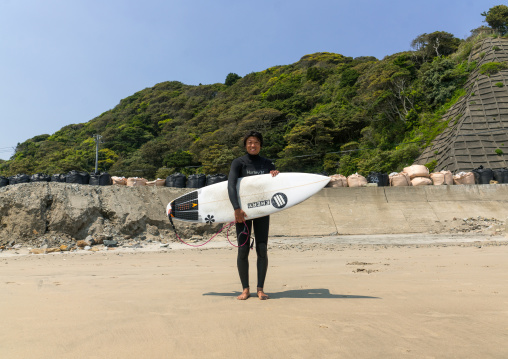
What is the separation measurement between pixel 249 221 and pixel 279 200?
0.53 m

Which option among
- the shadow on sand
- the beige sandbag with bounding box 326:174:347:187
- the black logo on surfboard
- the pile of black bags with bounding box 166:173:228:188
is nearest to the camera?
the shadow on sand

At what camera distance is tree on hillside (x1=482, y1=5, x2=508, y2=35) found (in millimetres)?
33969

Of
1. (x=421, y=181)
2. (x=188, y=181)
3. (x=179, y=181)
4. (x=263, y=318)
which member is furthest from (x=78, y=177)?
(x=421, y=181)

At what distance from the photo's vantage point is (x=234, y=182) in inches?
134

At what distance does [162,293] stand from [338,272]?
2.37 metres

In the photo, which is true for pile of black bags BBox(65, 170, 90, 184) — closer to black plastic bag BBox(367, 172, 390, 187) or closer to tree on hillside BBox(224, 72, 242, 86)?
black plastic bag BBox(367, 172, 390, 187)

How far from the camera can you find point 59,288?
341 centimetres

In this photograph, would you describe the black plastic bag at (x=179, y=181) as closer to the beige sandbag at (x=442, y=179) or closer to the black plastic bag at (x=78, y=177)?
the black plastic bag at (x=78, y=177)

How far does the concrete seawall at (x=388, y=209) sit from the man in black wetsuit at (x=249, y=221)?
9290 mm

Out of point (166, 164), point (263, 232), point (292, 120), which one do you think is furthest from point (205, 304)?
point (166, 164)

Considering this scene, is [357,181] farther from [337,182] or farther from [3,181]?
[3,181]

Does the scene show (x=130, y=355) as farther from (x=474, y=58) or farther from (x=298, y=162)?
(x=474, y=58)

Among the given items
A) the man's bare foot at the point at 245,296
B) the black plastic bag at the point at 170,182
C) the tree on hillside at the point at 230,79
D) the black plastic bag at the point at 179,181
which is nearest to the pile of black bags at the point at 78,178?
the black plastic bag at the point at 170,182

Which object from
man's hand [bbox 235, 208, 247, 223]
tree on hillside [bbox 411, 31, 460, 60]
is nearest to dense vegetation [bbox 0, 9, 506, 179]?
tree on hillside [bbox 411, 31, 460, 60]
